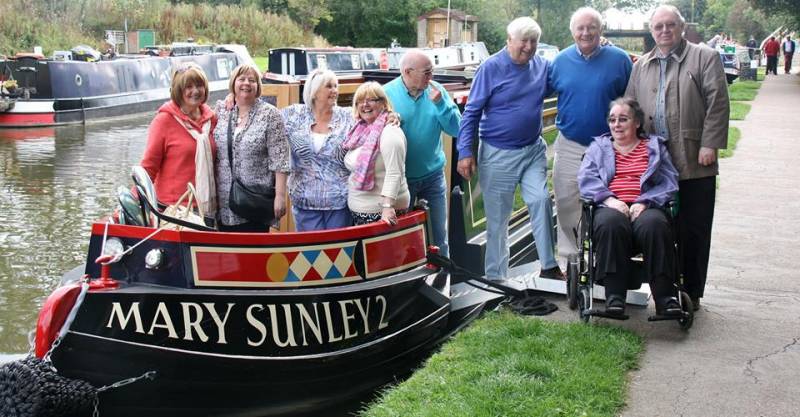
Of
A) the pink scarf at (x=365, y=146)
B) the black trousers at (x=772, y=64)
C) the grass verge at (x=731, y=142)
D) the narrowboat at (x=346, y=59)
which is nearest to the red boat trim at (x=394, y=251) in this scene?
the pink scarf at (x=365, y=146)

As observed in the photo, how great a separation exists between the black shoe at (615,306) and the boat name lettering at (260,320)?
1.27 metres

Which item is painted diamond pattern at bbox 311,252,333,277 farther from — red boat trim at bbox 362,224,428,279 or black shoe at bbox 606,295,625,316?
black shoe at bbox 606,295,625,316

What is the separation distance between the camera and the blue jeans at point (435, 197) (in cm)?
596

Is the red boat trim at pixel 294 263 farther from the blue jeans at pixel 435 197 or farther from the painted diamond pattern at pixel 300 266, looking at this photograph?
the blue jeans at pixel 435 197

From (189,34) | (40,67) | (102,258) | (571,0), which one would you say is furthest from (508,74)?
(571,0)

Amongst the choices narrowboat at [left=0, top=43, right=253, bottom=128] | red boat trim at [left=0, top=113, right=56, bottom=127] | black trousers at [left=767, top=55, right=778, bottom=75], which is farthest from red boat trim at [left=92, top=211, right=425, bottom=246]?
black trousers at [left=767, top=55, right=778, bottom=75]

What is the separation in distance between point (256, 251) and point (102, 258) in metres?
0.76

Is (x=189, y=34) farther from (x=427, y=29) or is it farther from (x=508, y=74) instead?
(x=508, y=74)

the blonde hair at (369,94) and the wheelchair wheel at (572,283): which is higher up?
the blonde hair at (369,94)

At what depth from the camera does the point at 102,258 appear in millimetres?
4723

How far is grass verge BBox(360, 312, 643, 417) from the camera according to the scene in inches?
171

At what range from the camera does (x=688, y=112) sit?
534 centimetres

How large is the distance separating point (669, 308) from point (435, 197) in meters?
1.65

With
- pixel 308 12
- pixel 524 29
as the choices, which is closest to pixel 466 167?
pixel 524 29
